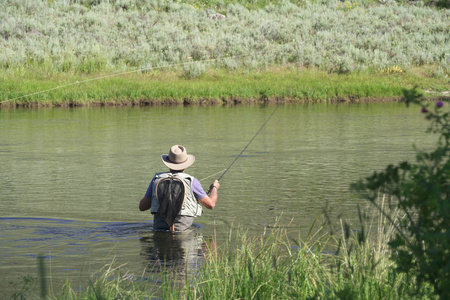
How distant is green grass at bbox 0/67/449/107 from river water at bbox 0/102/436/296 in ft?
6.81

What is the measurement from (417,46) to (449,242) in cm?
3442

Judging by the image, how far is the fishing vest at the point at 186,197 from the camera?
791 cm

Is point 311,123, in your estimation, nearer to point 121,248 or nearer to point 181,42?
point 121,248

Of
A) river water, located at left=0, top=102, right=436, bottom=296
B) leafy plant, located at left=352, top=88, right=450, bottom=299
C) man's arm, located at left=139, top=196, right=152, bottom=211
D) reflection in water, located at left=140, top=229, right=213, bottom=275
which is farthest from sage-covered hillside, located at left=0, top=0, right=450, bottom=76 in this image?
leafy plant, located at left=352, top=88, right=450, bottom=299

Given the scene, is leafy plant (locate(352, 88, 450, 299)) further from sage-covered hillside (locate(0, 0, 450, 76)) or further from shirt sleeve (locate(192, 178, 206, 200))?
sage-covered hillside (locate(0, 0, 450, 76))

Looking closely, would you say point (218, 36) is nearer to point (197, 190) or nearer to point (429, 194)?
point (197, 190)

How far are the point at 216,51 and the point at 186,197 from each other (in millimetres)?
27856

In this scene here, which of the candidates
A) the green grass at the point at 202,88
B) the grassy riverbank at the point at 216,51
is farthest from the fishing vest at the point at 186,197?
the green grass at the point at 202,88

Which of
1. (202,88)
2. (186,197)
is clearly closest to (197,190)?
(186,197)

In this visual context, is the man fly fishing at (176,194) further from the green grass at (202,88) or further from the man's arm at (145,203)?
the green grass at (202,88)

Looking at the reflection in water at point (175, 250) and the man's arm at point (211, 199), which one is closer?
the reflection in water at point (175, 250)

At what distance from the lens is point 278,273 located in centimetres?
554

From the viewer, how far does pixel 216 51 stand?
35.5 meters

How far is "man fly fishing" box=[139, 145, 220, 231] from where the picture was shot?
7898 millimetres
